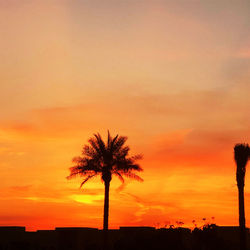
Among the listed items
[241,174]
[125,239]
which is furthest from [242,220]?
[125,239]

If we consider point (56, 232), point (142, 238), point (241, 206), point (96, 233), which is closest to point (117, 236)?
point (96, 233)

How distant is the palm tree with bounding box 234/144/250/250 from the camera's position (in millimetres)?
50469

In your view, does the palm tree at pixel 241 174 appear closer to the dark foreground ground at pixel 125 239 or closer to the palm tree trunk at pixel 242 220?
the palm tree trunk at pixel 242 220

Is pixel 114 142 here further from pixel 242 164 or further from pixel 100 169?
pixel 242 164

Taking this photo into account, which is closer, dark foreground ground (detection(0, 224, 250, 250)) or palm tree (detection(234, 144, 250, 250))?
palm tree (detection(234, 144, 250, 250))

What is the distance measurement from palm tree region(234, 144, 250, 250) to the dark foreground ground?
303 inches

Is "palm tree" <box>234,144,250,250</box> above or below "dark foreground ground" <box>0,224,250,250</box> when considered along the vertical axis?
above

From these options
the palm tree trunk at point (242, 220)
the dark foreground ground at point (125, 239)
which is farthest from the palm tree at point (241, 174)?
the dark foreground ground at point (125, 239)

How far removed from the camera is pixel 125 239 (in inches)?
2330

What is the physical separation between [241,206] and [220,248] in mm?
9409

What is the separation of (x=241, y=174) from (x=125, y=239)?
15014mm

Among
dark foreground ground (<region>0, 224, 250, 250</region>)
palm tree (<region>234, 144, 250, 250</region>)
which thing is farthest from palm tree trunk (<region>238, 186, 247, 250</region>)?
dark foreground ground (<region>0, 224, 250, 250</region>)

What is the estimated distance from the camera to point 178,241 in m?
56.9

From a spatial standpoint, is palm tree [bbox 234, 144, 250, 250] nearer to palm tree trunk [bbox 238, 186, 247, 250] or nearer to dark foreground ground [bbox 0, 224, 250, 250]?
palm tree trunk [bbox 238, 186, 247, 250]
